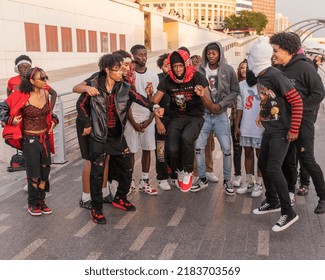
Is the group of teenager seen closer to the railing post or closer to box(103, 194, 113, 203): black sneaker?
box(103, 194, 113, 203): black sneaker

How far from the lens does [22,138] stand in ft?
17.8

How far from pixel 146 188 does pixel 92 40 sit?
25381mm

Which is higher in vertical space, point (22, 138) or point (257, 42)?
point (257, 42)

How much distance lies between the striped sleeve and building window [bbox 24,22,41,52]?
1905 centimetres

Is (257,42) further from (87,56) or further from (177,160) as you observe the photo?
(87,56)

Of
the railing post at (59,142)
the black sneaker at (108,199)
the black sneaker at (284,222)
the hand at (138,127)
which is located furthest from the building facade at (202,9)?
the black sneaker at (284,222)

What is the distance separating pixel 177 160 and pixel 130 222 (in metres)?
1.15

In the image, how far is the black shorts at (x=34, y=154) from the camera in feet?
17.8

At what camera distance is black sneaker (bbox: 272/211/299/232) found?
16.0ft

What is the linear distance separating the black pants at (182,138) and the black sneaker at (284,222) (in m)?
1.41

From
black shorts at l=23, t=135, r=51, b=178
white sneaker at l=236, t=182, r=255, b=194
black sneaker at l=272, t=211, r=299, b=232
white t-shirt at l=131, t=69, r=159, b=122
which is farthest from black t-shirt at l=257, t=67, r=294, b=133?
black shorts at l=23, t=135, r=51, b=178

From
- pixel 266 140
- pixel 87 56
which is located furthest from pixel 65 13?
pixel 266 140

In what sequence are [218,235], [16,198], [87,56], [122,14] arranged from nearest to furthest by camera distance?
1. [218,235]
2. [16,198]
3. [87,56]
4. [122,14]

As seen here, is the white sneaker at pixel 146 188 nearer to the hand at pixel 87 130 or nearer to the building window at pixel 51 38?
the hand at pixel 87 130
